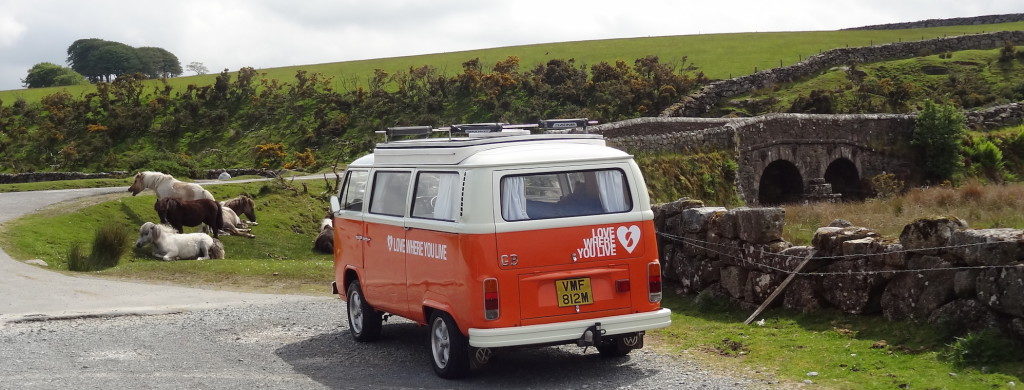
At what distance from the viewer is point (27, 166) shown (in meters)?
52.6

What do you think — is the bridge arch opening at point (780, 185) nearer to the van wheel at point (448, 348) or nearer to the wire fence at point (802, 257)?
the wire fence at point (802, 257)

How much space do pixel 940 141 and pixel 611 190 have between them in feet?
111

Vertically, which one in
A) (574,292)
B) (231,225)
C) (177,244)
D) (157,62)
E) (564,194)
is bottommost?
(177,244)

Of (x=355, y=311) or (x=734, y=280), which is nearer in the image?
(x=355, y=311)

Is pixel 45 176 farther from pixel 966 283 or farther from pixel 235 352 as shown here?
pixel 966 283

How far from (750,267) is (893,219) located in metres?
11.0

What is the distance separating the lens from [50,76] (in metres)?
101

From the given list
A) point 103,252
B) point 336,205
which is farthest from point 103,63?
point 336,205

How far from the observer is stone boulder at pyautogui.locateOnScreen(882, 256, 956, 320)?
11.1 meters

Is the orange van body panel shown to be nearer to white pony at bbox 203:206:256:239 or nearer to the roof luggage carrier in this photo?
the roof luggage carrier

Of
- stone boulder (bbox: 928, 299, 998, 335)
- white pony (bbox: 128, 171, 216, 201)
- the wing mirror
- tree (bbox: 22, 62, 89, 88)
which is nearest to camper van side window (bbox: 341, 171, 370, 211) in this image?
the wing mirror

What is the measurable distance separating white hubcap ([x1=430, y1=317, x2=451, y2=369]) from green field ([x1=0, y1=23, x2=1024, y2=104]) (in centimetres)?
5366

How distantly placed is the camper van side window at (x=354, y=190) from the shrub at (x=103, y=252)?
1107 cm

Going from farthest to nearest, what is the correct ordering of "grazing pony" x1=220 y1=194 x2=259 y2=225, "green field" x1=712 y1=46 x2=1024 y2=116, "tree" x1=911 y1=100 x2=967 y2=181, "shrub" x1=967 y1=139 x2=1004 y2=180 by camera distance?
1. "green field" x1=712 y1=46 x2=1024 y2=116
2. "shrub" x1=967 y1=139 x2=1004 y2=180
3. "tree" x1=911 y1=100 x2=967 y2=181
4. "grazing pony" x1=220 y1=194 x2=259 y2=225
